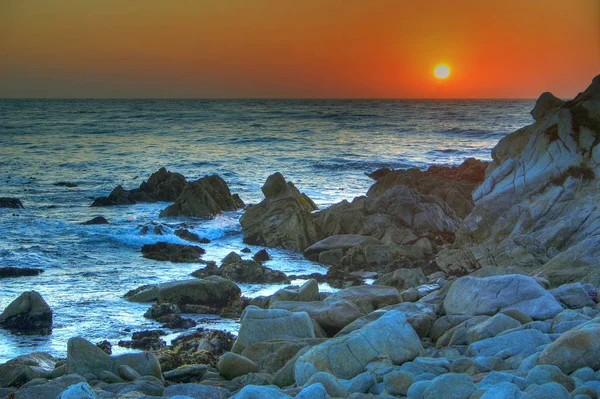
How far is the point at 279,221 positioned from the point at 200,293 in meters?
7.44

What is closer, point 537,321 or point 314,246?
point 537,321

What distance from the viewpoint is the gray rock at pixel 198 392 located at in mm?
7555

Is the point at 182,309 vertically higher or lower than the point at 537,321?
lower

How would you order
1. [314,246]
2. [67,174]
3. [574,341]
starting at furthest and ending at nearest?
[67,174] → [314,246] → [574,341]

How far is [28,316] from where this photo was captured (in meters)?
13.0

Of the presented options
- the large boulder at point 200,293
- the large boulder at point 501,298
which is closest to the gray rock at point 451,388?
the large boulder at point 501,298

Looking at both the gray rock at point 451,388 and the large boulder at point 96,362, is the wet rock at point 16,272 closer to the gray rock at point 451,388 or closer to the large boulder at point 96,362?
the large boulder at point 96,362

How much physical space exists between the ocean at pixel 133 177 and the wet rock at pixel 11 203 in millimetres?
371

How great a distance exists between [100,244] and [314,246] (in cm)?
677

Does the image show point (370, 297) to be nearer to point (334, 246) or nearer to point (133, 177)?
point (334, 246)

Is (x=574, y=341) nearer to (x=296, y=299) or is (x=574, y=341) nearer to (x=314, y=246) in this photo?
(x=296, y=299)

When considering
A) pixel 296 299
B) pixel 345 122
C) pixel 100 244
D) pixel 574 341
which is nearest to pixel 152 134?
pixel 345 122

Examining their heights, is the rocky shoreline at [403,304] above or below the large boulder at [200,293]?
above

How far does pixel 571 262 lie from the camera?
484 inches
